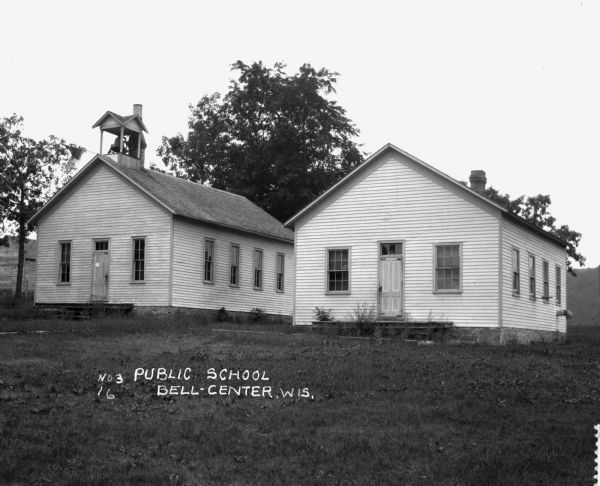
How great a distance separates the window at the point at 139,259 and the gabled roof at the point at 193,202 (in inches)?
81.5

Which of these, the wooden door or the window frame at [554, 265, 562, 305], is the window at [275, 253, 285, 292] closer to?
the wooden door

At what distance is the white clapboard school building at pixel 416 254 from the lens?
3039cm

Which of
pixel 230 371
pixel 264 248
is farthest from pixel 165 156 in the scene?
pixel 230 371

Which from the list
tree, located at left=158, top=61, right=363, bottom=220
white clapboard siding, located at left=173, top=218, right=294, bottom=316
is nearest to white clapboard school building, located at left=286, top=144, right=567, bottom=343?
white clapboard siding, located at left=173, top=218, right=294, bottom=316

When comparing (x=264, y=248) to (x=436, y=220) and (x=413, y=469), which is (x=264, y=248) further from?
(x=413, y=469)

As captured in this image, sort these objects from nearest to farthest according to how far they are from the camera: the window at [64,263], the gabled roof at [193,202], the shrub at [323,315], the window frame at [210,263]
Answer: the shrub at [323,315] < the gabled roof at [193,202] < the window frame at [210,263] < the window at [64,263]

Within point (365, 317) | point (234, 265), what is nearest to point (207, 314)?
point (234, 265)

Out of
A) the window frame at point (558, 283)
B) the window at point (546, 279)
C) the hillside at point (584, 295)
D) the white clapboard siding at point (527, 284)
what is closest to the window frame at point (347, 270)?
the white clapboard siding at point (527, 284)

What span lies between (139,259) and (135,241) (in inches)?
31.4

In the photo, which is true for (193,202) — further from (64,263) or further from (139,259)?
(64,263)

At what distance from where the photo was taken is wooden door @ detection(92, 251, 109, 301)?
38.6m

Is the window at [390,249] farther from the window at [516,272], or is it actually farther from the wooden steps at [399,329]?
the window at [516,272]

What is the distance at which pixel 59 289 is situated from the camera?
130 feet

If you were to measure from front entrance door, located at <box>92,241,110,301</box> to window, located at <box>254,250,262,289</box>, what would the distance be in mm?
7572
